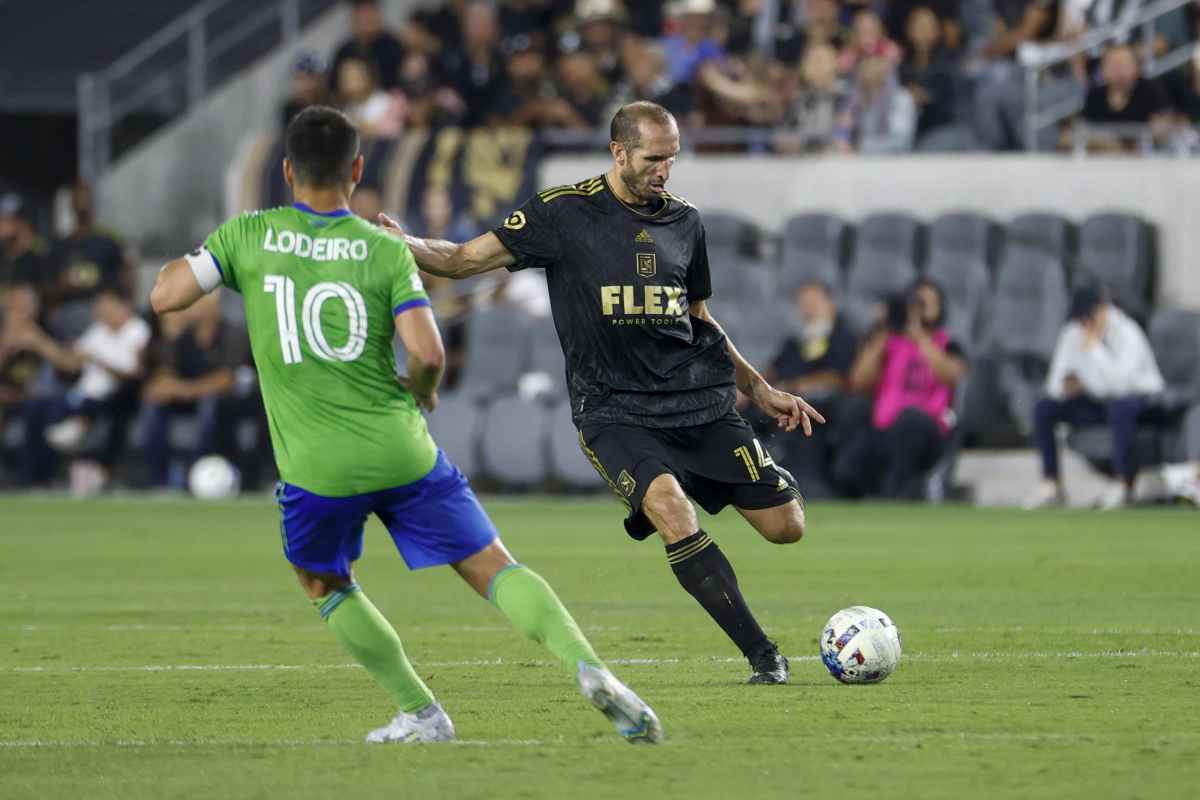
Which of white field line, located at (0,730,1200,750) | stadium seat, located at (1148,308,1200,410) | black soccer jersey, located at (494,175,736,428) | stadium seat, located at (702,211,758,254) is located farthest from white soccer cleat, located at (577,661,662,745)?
stadium seat, located at (702,211,758,254)

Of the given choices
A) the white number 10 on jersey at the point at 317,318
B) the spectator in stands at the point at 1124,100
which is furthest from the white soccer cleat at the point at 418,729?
the spectator in stands at the point at 1124,100

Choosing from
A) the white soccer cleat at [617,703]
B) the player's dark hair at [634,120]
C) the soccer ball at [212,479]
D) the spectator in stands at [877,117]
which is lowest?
the soccer ball at [212,479]

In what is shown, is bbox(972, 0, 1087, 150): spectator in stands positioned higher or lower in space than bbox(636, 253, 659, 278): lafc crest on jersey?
higher

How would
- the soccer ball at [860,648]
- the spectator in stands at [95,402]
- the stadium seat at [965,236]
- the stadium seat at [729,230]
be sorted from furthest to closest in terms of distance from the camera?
the spectator in stands at [95,402] → the stadium seat at [729,230] → the stadium seat at [965,236] → the soccer ball at [860,648]

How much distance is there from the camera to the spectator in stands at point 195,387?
2288cm

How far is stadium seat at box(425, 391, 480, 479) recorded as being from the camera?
21.9m

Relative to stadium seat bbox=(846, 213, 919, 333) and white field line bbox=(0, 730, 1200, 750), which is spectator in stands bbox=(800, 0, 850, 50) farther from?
white field line bbox=(0, 730, 1200, 750)

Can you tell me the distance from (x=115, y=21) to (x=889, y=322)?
529 inches

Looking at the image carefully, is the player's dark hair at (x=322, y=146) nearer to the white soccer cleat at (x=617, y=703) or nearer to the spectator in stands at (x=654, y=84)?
the white soccer cleat at (x=617, y=703)

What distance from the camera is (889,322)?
65.7 ft

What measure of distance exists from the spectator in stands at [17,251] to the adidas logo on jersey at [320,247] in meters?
18.8

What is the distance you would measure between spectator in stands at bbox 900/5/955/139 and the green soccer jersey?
16.1m

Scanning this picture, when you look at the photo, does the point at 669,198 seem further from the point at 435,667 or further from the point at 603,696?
the point at 603,696

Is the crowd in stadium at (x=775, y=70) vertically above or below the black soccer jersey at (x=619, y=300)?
above
